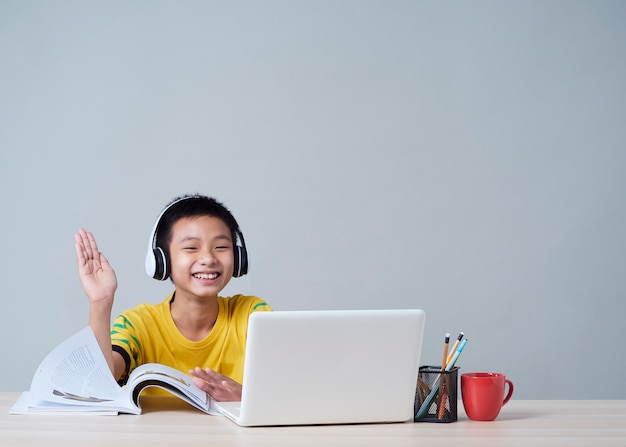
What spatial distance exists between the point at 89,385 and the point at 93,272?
17.1 inches

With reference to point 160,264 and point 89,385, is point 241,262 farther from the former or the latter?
point 89,385

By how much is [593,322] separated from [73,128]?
2308 mm

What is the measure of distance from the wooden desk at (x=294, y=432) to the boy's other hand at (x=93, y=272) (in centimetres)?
40

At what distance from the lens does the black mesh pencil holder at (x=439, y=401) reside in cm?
147

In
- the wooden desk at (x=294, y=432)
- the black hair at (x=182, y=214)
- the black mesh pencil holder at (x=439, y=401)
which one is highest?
the black hair at (x=182, y=214)

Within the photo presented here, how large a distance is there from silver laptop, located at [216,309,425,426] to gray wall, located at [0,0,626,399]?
1.72 metres

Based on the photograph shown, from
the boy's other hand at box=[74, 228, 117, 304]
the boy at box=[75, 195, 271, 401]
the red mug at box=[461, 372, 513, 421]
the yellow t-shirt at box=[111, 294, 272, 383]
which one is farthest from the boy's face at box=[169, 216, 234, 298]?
the red mug at box=[461, 372, 513, 421]

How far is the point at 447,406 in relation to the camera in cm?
148

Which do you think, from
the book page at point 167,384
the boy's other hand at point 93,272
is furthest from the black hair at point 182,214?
the book page at point 167,384

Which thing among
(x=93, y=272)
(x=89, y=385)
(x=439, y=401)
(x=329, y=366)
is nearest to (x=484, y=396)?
(x=439, y=401)

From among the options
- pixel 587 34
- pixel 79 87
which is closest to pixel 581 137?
pixel 587 34

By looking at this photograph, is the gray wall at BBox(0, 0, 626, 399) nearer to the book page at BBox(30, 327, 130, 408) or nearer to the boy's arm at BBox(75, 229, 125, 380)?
the boy's arm at BBox(75, 229, 125, 380)

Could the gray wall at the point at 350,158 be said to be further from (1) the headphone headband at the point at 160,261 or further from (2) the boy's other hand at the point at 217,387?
(2) the boy's other hand at the point at 217,387

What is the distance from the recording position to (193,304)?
2.20 meters
